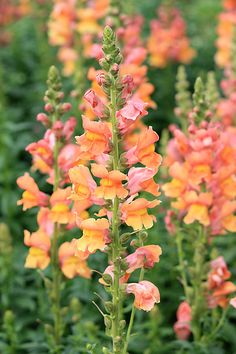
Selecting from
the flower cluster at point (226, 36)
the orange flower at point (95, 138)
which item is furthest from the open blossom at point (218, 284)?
the flower cluster at point (226, 36)

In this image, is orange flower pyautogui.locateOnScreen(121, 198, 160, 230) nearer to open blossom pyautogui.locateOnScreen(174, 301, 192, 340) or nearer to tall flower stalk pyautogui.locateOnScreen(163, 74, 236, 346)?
tall flower stalk pyautogui.locateOnScreen(163, 74, 236, 346)

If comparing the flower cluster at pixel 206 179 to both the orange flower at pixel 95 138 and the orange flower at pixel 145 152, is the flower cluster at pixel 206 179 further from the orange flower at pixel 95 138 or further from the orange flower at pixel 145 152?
the orange flower at pixel 95 138

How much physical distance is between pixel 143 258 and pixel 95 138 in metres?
0.61

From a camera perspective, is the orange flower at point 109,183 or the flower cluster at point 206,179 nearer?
the orange flower at point 109,183

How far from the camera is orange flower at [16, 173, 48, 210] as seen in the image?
4074mm

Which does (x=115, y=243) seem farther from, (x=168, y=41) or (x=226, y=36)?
(x=226, y=36)

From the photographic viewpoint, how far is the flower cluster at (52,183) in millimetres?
4086

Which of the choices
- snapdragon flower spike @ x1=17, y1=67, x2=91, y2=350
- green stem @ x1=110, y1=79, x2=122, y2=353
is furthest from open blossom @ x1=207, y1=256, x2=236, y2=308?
green stem @ x1=110, y1=79, x2=122, y2=353

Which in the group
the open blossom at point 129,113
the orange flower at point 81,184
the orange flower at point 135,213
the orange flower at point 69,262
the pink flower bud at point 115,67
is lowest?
the orange flower at point 69,262

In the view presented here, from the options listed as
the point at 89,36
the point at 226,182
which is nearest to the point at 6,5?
the point at 89,36

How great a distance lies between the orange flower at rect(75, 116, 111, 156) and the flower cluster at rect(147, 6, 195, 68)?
438 cm

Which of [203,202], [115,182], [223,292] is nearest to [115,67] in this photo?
[115,182]

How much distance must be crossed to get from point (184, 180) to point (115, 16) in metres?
1.87

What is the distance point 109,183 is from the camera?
322 centimetres
